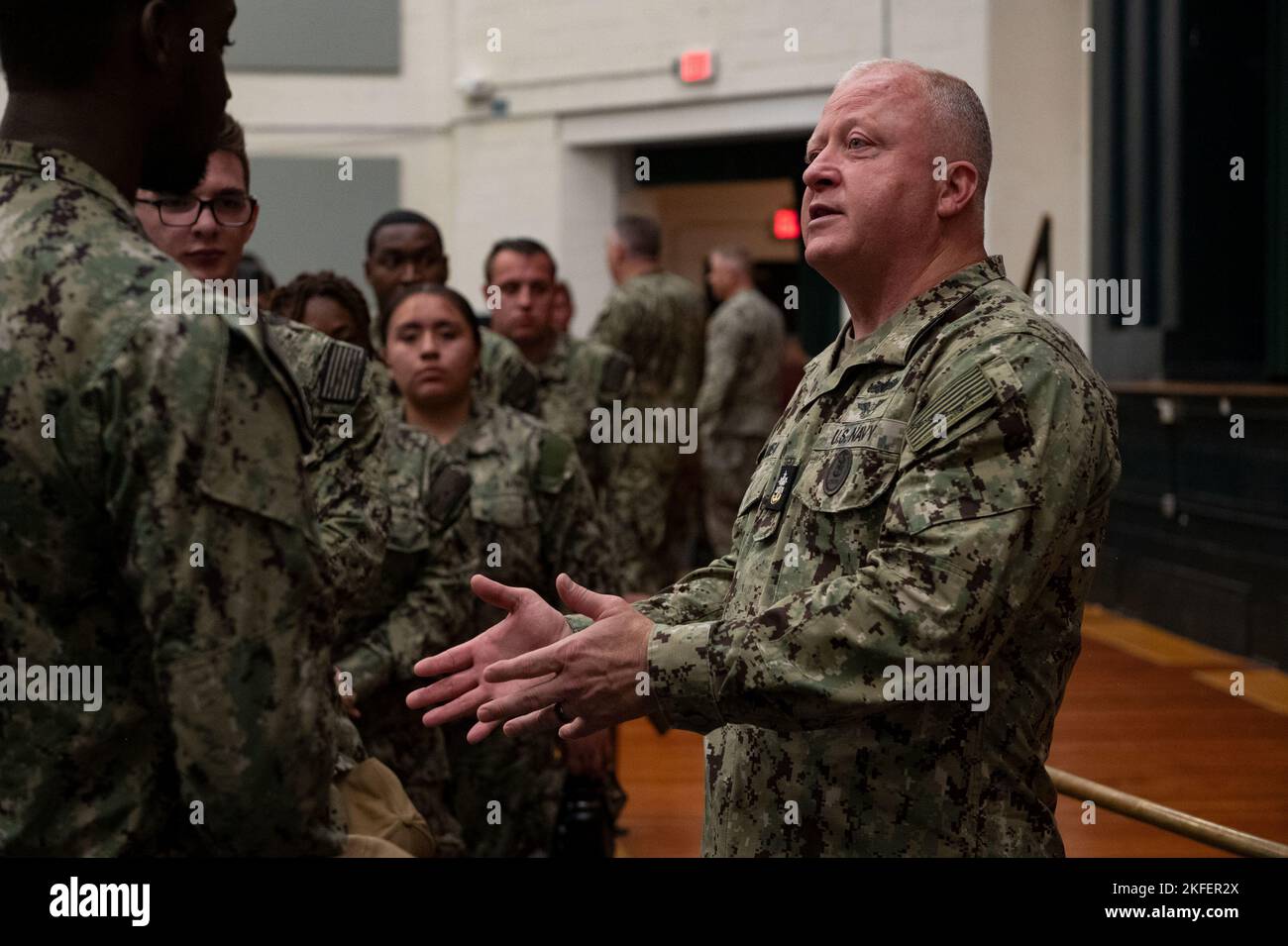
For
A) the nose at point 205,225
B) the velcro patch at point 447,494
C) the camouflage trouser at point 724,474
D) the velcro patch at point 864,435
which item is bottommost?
the camouflage trouser at point 724,474

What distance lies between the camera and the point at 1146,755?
487 centimetres

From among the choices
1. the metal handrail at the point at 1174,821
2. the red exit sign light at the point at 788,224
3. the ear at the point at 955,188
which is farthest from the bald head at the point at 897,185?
the red exit sign light at the point at 788,224

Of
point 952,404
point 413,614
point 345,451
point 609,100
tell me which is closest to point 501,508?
point 413,614

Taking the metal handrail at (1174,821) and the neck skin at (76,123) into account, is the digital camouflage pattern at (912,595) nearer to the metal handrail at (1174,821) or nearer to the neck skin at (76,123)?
the metal handrail at (1174,821)

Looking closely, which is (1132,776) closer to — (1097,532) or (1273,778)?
(1273,778)

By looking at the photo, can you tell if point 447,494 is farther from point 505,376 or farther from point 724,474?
point 724,474

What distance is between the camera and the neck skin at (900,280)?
1903 millimetres

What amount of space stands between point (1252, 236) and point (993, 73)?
5.95 ft

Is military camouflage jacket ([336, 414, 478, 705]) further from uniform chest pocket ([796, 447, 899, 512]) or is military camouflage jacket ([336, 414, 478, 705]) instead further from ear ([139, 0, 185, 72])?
ear ([139, 0, 185, 72])

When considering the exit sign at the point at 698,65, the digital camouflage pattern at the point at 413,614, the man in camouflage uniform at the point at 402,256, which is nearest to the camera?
the digital camouflage pattern at the point at 413,614

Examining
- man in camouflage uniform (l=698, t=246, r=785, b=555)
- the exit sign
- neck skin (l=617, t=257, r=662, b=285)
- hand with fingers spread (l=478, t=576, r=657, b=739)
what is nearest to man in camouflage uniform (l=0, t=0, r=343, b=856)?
hand with fingers spread (l=478, t=576, r=657, b=739)

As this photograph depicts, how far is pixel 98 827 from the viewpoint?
51.3 inches
